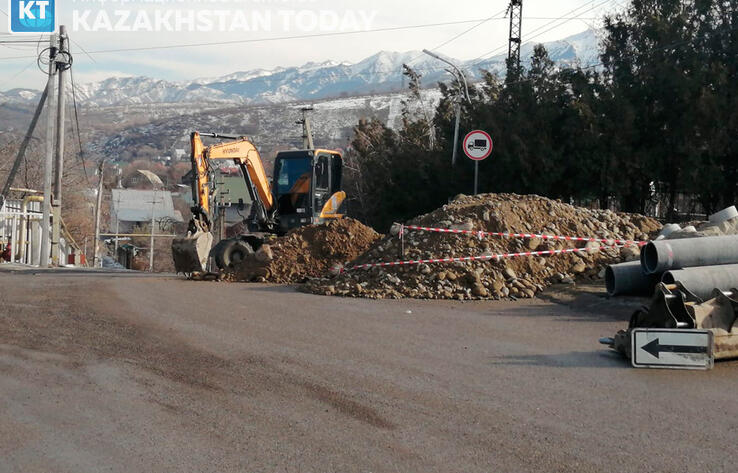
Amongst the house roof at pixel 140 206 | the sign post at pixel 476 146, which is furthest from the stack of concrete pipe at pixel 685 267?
the house roof at pixel 140 206

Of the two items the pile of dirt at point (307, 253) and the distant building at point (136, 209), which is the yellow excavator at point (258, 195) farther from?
the distant building at point (136, 209)

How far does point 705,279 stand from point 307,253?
34.3 ft

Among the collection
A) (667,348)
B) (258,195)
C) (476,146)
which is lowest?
(667,348)

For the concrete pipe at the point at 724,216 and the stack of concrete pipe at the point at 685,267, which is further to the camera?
the concrete pipe at the point at 724,216

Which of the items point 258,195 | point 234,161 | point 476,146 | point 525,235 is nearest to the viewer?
point 525,235

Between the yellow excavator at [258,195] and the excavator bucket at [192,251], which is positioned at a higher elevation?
the yellow excavator at [258,195]

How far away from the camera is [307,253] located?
1925 centimetres

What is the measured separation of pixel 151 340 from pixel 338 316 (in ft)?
11.2

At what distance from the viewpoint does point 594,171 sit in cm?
2583

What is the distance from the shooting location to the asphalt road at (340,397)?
557cm

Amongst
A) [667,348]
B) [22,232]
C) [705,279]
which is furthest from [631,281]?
[22,232]

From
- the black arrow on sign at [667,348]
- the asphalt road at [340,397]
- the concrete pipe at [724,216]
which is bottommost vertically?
the asphalt road at [340,397]

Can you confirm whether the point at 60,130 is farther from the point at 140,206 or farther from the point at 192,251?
the point at 140,206

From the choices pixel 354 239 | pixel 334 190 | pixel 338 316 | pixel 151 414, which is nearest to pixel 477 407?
pixel 151 414
